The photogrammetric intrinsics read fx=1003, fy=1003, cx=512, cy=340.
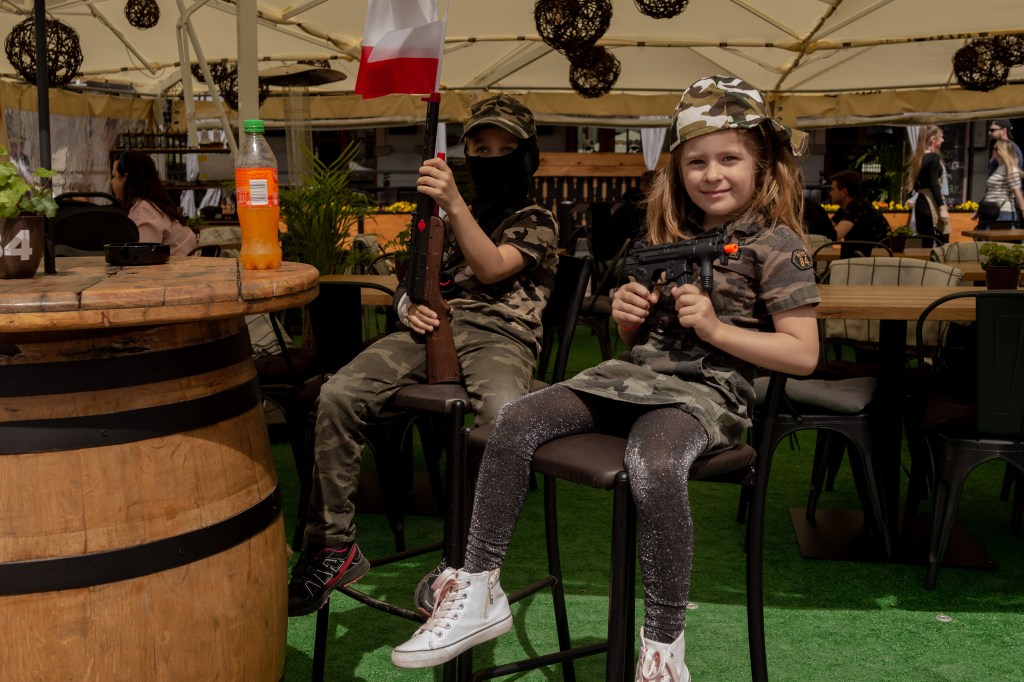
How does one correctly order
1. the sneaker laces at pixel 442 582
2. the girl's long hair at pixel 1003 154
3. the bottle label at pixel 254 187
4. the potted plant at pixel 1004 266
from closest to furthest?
1. the sneaker laces at pixel 442 582
2. the bottle label at pixel 254 187
3. the potted plant at pixel 1004 266
4. the girl's long hair at pixel 1003 154

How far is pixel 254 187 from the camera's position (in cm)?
202

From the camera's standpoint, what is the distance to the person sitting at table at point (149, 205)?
Answer: 6023 mm

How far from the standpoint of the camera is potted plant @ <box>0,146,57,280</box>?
1801 mm

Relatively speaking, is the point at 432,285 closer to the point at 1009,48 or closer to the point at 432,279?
the point at 432,279

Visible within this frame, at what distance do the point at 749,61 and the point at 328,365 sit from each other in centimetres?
774

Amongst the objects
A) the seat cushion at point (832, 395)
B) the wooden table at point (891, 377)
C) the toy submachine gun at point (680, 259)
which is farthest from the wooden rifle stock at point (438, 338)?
the wooden table at point (891, 377)

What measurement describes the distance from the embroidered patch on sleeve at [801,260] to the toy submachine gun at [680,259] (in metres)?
0.13

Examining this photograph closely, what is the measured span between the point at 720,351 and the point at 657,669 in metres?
0.67

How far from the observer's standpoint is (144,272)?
1918mm

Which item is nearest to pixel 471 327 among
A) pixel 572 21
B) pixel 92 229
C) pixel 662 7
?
pixel 92 229

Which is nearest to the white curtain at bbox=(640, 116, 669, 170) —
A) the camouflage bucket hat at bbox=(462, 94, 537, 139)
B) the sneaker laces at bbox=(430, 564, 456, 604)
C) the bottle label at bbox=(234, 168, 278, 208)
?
the camouflage bucket hat at bbox=(462, 94, 537, 139)

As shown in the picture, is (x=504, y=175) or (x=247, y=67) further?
(x=247, y=67)

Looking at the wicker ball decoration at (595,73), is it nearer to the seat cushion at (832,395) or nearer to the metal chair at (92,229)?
the metal chair at (92,229)

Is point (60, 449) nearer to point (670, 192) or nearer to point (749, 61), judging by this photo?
point (670, 192)
